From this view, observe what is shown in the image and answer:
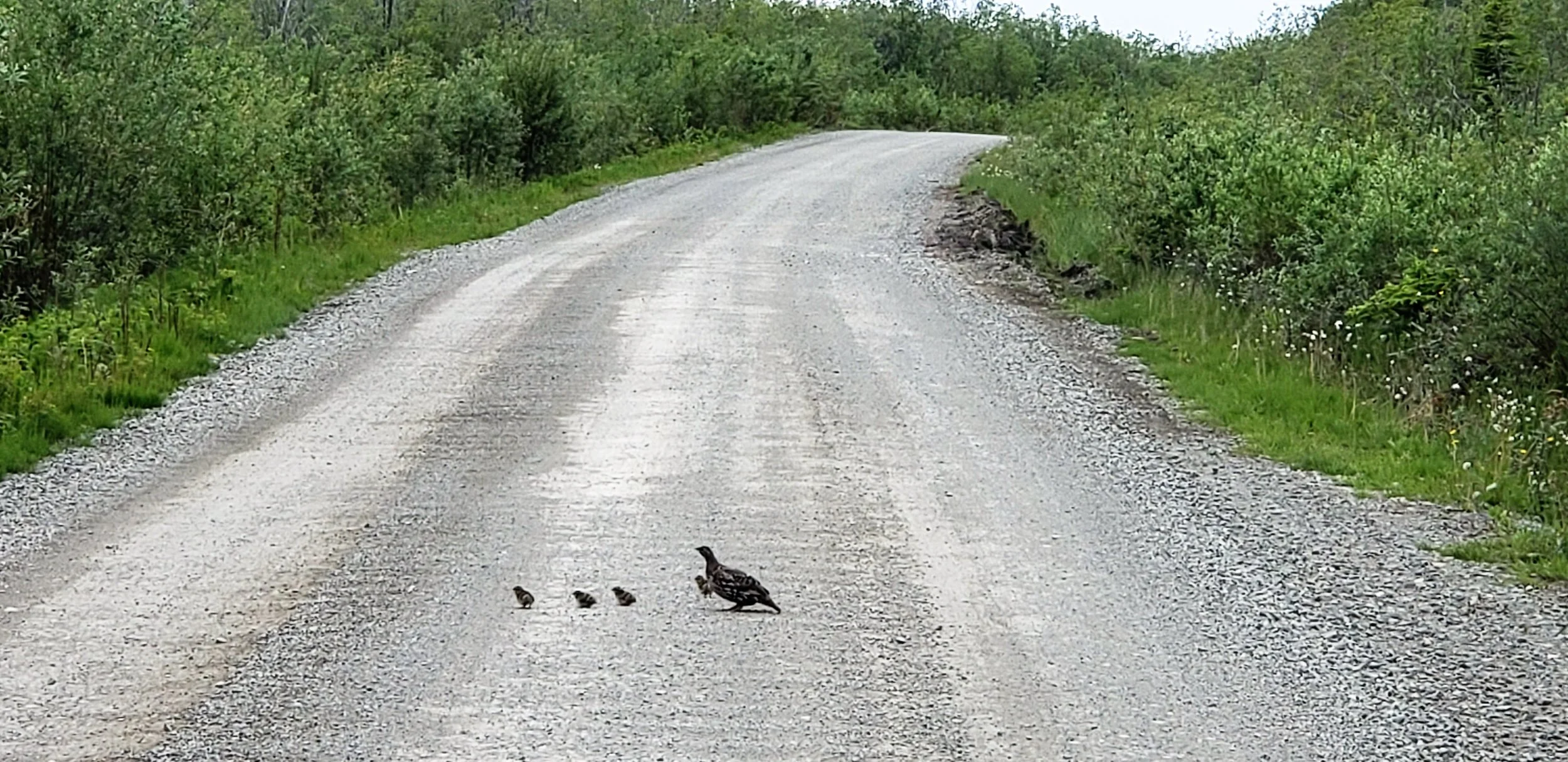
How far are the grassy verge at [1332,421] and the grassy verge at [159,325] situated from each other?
705 centimetres

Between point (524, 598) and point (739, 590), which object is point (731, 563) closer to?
point (739, 590)

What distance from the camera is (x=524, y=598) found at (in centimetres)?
685

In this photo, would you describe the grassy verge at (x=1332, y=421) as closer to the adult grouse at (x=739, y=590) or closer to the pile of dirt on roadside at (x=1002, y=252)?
the pile of dirt on roadside at (x=1002, y=252)

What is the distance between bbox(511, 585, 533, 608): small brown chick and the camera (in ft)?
22.4

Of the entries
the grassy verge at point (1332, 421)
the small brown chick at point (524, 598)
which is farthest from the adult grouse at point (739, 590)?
the grassy verge at point (1332, 421)

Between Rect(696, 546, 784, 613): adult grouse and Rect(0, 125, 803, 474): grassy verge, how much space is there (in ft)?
15.7

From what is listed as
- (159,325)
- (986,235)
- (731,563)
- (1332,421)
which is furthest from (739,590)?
(986,235)

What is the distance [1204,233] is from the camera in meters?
15.8

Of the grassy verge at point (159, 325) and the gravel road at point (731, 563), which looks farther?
the grassy verge at point (159, 325)

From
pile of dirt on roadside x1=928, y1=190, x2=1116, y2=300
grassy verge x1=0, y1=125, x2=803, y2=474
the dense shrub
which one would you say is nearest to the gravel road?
grassy verge x1=0, y1=125, x2=803, y2=474

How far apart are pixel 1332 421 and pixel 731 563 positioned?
5172 millimetres

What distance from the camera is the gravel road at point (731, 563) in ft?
18.1

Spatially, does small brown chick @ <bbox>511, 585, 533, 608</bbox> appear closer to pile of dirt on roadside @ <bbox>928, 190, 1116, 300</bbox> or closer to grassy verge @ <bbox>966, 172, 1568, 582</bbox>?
grassy verge @ <bbox>966, 172, 1568, 582</bbox>

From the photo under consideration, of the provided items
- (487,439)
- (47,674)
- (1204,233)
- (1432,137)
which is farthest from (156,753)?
(1432,137)
